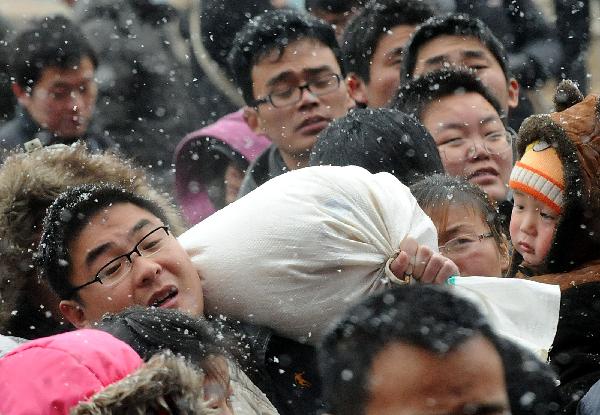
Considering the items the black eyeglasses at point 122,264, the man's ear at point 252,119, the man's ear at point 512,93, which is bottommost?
the man's ear at point 512,93

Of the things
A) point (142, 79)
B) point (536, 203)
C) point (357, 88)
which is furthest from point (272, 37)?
point (536, 203)

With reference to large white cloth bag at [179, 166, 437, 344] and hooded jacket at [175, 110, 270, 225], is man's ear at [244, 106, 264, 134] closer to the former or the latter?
hooded jacket at [175, 110, 270, 225]

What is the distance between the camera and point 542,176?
366cm

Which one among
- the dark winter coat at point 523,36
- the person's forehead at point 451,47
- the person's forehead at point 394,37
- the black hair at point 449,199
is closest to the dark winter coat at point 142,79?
the person's forehead at point 394,37

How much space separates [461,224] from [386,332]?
50.0 inches

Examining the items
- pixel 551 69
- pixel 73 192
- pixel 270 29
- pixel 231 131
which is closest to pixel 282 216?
pixel 73 192

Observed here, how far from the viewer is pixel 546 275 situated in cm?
361

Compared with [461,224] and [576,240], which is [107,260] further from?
[576,240]

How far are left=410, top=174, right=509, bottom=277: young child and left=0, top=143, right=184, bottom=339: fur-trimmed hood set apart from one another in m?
0.74

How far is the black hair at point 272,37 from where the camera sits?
5.30 meters

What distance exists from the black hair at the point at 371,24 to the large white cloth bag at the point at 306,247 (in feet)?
7.38

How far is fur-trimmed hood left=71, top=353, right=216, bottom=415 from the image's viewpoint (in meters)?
2.35

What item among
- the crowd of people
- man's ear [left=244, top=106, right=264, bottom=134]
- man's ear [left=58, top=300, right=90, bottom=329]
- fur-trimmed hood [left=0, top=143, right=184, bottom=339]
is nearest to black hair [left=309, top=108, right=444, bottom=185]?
the crowd of people

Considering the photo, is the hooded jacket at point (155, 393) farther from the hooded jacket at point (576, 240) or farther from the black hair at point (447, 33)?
the black hair at point (447, 33)
